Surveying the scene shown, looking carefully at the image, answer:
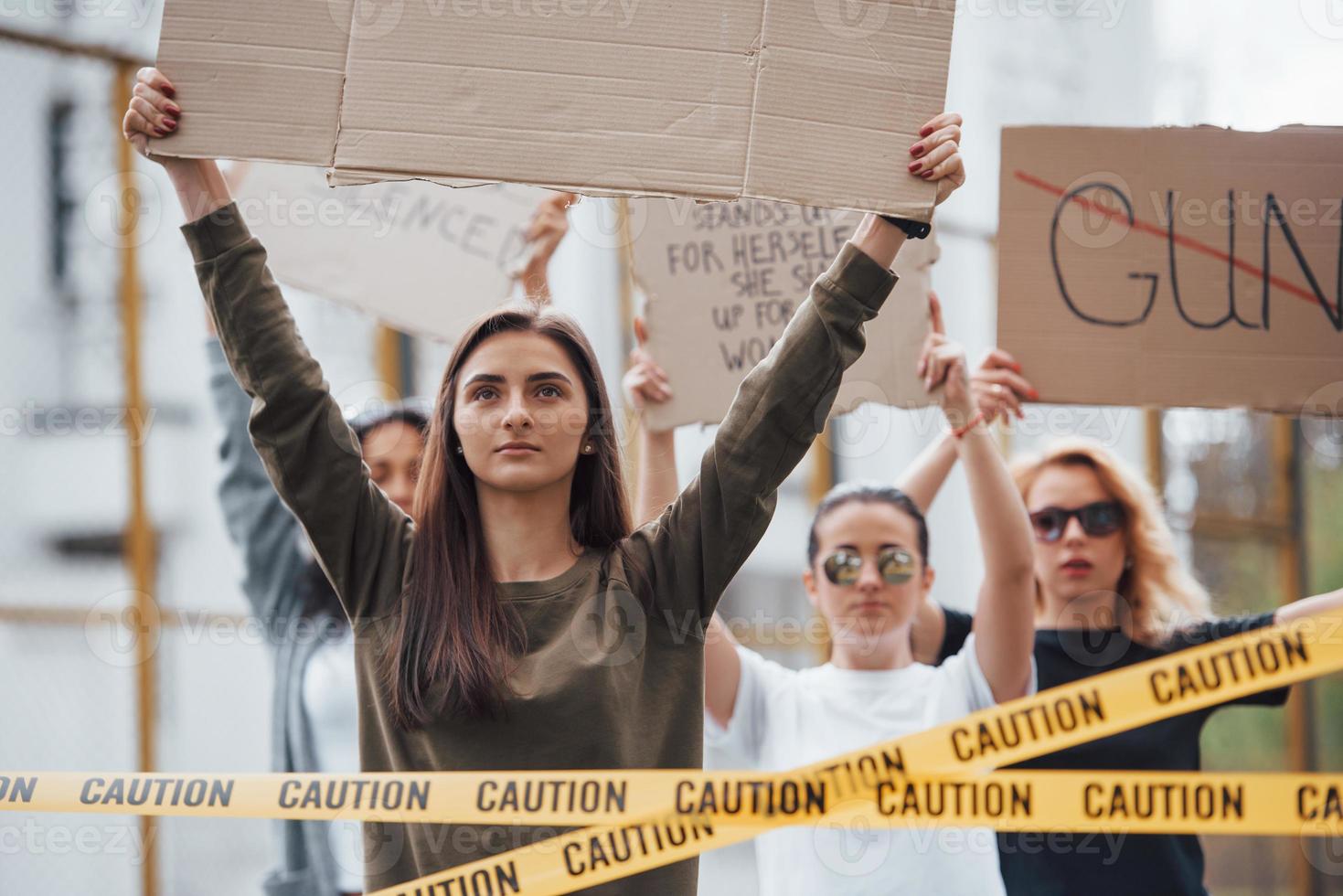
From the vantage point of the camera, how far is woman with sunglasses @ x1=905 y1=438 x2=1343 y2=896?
296 centimetres

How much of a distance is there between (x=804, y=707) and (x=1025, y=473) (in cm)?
91

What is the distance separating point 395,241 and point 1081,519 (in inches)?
75.2

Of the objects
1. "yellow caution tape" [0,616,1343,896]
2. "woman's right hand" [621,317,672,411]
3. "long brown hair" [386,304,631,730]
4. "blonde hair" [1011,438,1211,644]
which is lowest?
"yellow caution tape" [0,616,1343,896]

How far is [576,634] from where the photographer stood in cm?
210

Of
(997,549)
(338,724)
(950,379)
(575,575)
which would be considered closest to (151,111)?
(575,575)

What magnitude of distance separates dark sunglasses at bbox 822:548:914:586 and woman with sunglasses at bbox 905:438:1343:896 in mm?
333

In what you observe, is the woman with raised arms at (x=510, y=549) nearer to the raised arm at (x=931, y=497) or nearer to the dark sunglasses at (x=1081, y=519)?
the raised arm at (x=931, y=497)

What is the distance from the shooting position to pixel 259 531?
3.40 metres

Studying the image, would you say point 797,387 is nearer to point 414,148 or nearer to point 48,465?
point 414,148

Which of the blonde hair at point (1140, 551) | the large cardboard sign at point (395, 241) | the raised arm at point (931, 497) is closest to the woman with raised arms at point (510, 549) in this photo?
the raised arm at point (931, 497)

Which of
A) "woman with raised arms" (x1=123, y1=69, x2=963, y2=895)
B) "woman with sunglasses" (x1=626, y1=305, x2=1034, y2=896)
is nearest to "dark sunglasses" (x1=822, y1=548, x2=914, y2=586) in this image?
"woman with sunglasses" (x1=626, y1=305, x2=1034, y2=896)

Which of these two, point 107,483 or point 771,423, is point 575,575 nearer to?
point 771,423

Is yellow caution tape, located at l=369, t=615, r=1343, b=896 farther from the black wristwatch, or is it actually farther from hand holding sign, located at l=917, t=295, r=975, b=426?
hand holding sign, located at l=917, t=295, r=975, b=426

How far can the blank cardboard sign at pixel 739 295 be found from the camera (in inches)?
125
